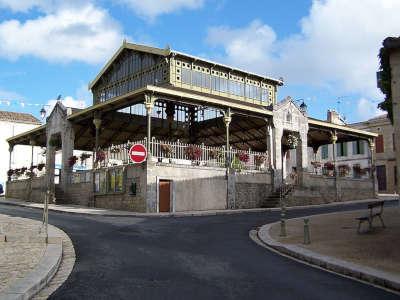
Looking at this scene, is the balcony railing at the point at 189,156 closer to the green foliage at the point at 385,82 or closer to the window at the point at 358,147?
the green foliage at the point at 385,82

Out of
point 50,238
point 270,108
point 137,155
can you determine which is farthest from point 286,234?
point 270,108

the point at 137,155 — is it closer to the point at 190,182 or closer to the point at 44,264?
the point at 190,182

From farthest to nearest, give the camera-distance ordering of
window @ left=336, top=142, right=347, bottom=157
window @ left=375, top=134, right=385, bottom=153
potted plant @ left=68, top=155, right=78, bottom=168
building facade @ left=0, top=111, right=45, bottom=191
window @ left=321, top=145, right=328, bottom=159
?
1. building facade @ left=0, top=111, right=45, bottom=191
2. window @ left=321, top=145, right=328, bottom=159
3. window @ left=336, top=142, right=347, bottom=157
4. window @ left=375, top=134, right=385, bottom=153
5. potted plant @ left=68, top=155, right=78, bottom=168

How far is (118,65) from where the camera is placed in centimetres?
3322

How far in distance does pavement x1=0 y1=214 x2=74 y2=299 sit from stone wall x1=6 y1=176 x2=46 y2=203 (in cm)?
1880

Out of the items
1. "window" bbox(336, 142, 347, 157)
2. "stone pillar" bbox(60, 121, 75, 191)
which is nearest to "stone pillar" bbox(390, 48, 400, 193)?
"stone pillar" bbox(60, 121, 75, 191)

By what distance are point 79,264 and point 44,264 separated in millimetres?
806

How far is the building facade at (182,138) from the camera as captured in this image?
22453mm

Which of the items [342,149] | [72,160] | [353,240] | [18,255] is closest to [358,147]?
[342,149]

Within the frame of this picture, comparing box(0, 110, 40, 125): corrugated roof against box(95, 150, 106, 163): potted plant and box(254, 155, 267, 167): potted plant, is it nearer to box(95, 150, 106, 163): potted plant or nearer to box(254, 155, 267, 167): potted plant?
box(95, 150, 106, 163): potted plant

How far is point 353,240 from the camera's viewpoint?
11.4 m

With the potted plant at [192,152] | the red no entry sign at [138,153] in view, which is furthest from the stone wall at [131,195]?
the potted plant at [192,152]

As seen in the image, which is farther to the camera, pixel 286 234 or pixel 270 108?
pixel 270 108

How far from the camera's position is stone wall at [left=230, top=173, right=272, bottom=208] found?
81.0ft
